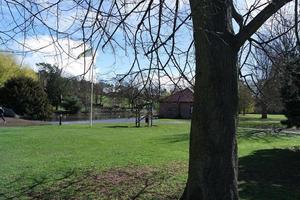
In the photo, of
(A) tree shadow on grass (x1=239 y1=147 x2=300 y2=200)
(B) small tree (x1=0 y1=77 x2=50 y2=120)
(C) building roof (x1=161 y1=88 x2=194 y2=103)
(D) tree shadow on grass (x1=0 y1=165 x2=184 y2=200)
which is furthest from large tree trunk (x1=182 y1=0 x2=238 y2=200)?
(B) small tree (x1=0 y1=77 x2=50 y2=120)

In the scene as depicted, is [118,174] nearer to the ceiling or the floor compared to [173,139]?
nearer to the floor

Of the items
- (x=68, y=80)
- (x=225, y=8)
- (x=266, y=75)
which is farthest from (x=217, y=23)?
(x=266, y=75)

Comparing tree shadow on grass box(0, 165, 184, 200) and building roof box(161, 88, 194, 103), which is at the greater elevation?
building roof box(161, 88, 194, 103)

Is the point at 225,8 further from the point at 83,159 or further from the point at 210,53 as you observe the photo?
the point at 83,159

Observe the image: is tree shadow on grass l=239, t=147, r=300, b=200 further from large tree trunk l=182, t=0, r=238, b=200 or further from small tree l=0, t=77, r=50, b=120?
small tree l=0, t=77, r=50, b=120

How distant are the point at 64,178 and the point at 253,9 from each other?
5638 mm

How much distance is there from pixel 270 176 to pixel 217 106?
5.89m

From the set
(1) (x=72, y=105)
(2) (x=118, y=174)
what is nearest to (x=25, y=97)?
(1) (x=72, y=105)

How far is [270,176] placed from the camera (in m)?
12.5

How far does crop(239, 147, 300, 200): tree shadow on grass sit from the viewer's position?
408 inches

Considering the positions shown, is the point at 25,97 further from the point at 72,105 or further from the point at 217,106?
the point at 217,106

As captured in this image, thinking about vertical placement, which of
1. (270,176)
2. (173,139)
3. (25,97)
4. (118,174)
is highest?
(25,97)

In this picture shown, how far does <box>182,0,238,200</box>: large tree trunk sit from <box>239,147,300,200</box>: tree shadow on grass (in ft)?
8.54

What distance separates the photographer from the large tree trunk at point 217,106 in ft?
24.1
